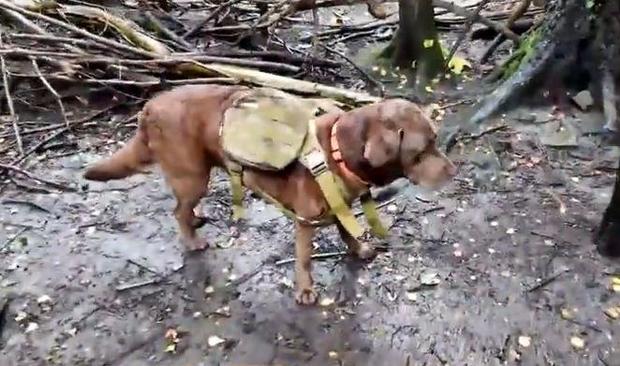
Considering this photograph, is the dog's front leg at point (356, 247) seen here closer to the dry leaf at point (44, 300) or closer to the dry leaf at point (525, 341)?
the dry leaf at point (525, 341)

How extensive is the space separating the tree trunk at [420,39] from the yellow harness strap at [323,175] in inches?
124

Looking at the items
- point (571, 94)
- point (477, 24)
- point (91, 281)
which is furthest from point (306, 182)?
point (477, 24)

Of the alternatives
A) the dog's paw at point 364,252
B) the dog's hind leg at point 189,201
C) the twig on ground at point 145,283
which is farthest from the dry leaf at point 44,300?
the dog's paw at point 364,252

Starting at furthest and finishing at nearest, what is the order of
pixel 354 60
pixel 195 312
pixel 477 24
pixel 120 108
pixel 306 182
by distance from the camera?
pixel 477 24
pixel 354 60
pixel 120 108
pixel 195 312
pixel 306 182

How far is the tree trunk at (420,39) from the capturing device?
643 cm

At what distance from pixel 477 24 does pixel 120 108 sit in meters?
3.92

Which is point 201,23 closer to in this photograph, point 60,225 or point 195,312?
point 60,225

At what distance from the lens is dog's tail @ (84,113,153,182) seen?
3.88m

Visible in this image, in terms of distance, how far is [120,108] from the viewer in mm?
6238

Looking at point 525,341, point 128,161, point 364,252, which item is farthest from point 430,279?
point 128,161

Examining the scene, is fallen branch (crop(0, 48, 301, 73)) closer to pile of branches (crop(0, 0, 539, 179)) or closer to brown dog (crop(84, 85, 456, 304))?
pile of branches (crop(0, 0, 539, 179))

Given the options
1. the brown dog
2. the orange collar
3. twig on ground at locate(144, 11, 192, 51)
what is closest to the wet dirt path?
the brown dog

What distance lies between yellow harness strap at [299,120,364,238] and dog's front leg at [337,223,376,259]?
0.59m

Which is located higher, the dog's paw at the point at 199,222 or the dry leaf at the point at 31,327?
the dog's paw at the point at 199,222
